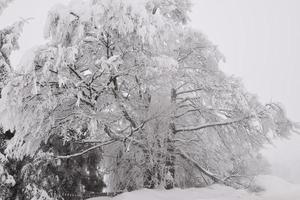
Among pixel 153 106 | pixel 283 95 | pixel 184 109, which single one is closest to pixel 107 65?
pixel 153 106

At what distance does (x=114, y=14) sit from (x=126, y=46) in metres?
1.10

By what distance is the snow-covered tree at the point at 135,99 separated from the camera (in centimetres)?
959

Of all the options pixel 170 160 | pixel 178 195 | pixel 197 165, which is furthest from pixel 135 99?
pixel 178 195

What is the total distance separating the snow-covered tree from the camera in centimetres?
959

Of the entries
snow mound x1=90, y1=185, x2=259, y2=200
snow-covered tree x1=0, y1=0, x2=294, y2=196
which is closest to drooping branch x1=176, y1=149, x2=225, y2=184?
snow-covered tree x1=0, y1=0, x2=294, y2=196

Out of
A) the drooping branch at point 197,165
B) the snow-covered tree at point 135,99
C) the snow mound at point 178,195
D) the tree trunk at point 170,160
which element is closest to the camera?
the snow mound at point 178,195

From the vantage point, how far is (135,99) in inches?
468

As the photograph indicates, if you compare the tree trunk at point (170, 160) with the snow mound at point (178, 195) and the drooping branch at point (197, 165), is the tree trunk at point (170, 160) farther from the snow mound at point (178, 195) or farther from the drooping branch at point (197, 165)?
the snow mound at point (178, 195)

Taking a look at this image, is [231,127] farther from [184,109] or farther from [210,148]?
[184,109]

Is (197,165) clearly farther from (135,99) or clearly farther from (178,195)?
(135,99)

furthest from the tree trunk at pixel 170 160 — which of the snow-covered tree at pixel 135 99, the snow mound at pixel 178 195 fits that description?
the snow mound at pixel 178 195

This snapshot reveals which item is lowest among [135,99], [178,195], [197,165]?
[178,195]

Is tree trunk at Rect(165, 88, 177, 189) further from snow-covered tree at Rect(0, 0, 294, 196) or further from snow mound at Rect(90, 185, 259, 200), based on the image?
snow mound at Rect(90, 185, 259, 200)

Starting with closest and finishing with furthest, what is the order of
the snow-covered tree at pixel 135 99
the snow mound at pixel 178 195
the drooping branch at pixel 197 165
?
the snow mound at pixel 178 195, the snow-covered tree at pixel 135 99, the drooping branch at pixel 197 165
